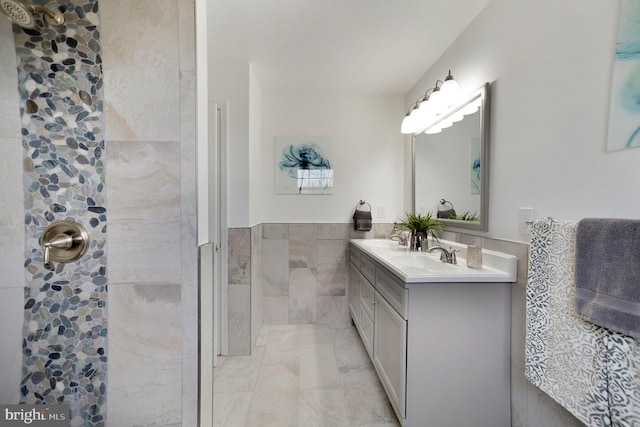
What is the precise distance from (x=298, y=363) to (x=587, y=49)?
2358mm

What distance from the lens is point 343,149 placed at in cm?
258

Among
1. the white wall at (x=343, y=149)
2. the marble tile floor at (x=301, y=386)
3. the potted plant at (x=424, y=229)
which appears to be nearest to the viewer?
the marble tile floor at (x=301, y=386)

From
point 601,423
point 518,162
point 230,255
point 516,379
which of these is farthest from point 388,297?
point 230,255

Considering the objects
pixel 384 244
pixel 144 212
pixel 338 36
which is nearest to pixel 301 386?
pixel 384 244

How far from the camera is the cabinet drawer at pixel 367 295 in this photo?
5.92 feet

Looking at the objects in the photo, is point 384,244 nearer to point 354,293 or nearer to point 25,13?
point 354,293

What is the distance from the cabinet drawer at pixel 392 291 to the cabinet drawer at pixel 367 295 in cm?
18

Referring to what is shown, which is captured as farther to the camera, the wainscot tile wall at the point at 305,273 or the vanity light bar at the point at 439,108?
the wainscot tile wall at the point at 305,273

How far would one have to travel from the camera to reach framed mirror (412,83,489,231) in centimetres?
144

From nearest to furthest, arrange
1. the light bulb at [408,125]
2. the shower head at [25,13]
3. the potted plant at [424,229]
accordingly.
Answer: the shower head at [25,13]
the potted plant at [424,229]
the light bulb at [408,125]

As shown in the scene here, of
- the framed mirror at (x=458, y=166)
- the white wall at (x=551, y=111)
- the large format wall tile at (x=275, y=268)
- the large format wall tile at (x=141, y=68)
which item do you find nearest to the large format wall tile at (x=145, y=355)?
the large format wall tile at (x=141, y=68)

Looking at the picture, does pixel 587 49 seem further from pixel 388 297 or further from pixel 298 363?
pixel 298 363

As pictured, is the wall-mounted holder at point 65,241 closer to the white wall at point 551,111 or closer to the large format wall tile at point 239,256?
the large format wall tile at point 239,256

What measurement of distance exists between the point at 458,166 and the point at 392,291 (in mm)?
997
